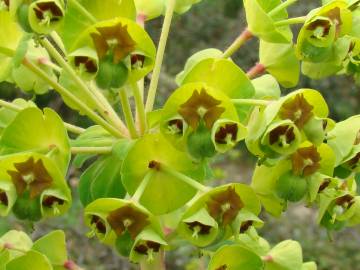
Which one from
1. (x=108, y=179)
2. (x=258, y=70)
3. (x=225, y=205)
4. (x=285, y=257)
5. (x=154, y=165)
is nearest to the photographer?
(x=225, y=205)

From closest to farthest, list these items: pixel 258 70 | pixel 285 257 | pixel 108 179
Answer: pixel 108 179 → pixel 285 257 → pixel 258 70

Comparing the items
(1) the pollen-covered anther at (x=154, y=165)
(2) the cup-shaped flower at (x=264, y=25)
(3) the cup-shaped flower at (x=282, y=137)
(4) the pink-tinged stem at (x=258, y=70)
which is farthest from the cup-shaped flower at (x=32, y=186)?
(4) the pink-tinged stem at (x=258, y=70)

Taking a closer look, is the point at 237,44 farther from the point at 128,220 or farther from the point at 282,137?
the point at 128,220

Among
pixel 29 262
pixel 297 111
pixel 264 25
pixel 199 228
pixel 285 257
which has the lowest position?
pixel 285 257

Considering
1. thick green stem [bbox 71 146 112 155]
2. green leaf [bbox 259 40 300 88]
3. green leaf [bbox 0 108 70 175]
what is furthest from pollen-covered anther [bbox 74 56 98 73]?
green leaf [bbox 259 40 300 88]

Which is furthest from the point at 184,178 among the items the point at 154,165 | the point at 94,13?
the point at 94,13

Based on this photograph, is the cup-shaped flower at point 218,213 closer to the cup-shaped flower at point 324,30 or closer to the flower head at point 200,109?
the flower head at point 200,109

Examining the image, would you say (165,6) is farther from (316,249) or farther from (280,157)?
(316,249)
